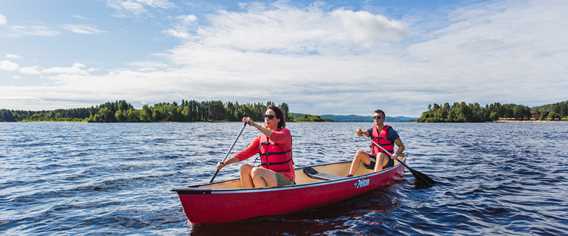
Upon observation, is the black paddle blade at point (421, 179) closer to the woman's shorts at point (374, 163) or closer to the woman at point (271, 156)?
the woman's shorts at point (374, 163)

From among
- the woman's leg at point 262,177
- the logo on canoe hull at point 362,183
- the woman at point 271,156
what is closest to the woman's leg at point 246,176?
the woman at point 271,156

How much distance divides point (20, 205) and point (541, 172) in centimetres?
1486

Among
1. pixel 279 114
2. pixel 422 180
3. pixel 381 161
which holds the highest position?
pixel 279 114

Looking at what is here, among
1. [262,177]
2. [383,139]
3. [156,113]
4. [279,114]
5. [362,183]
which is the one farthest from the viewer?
[156,113]

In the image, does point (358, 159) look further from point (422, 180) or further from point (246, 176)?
point (246, 176)

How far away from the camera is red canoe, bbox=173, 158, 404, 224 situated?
20.2ft

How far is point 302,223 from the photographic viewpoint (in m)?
6.97

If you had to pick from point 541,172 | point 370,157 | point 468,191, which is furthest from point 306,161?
point 541,172

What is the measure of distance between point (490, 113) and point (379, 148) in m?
139

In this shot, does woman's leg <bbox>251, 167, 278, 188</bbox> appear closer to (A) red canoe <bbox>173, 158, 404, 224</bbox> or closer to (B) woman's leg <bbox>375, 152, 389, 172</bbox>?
(A) red canoe <bbox>173, 158, 404, 224</bbox>

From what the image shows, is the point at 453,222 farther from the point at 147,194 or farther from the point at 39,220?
the point at 39,220

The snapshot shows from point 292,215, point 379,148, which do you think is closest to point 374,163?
point 379,148

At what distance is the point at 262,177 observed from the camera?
6844mm

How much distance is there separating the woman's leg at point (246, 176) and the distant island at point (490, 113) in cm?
13816
